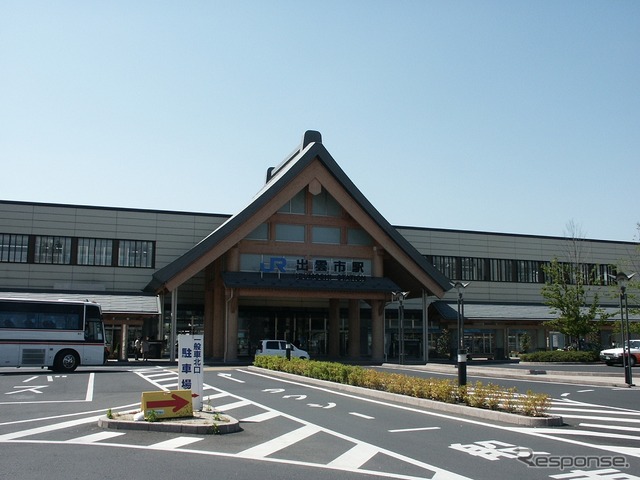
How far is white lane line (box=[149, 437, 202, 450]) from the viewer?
977 centimetres

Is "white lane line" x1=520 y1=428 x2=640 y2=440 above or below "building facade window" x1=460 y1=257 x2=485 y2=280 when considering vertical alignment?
below

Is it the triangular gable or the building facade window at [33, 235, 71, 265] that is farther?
the building facade window at [33, 235, 71, 265]

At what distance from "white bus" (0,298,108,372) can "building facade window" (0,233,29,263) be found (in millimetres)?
14472

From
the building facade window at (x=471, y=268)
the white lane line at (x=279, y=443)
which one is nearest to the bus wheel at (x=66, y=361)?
the white lane line at (x=279, y=443)

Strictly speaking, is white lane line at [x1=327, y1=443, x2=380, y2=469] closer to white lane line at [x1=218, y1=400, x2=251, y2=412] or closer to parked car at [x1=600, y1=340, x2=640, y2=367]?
white lane line at [x1=218, y1=400, x2=251, y2=412]

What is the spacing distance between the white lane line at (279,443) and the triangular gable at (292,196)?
75.8ft

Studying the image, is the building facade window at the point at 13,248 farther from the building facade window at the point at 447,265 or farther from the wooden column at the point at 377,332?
the building facade window at the point at 447,265

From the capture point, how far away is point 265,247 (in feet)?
124

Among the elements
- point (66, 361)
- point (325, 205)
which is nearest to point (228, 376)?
point (66, 361)

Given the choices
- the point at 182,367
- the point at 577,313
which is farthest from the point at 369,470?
the point at 577,313

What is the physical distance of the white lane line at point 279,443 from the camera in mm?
9367

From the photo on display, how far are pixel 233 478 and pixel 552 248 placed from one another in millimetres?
48361

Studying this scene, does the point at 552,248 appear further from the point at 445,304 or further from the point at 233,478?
the point at 233,478

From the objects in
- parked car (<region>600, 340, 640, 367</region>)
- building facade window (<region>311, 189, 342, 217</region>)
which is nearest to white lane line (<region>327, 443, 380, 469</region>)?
parked car (<region>600, 340, 640, 367</region>)
